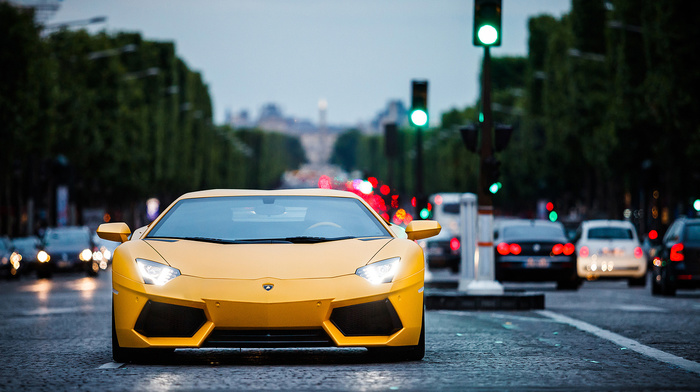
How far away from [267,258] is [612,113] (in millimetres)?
45973

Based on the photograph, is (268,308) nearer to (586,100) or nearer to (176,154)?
(586,100)

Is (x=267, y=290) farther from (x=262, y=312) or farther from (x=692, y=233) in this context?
(x=692, y=233)

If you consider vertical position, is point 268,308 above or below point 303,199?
below

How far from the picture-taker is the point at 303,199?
36.3ft

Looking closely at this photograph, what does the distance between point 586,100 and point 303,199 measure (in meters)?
53.2

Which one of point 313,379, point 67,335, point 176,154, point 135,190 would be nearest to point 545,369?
point 313,379

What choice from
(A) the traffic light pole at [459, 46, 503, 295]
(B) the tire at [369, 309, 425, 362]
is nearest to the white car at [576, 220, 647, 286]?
(A) the traffic light pole at [459, 46, 503, 295]

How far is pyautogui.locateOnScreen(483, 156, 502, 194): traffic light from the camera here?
2041cm

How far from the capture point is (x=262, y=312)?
31.2ft

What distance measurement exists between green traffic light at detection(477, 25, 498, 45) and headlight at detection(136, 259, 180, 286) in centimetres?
1034

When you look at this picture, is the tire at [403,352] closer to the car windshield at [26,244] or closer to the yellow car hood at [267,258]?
the yellow car hood at [267,258]

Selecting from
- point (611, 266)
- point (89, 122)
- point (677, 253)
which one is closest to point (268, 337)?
point (677, 253)

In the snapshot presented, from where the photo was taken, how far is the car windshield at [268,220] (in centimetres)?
1041

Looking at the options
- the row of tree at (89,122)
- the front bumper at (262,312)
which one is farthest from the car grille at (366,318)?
the row of tree at (89,122)
